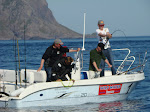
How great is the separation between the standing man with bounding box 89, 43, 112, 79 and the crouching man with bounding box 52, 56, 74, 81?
82 cm

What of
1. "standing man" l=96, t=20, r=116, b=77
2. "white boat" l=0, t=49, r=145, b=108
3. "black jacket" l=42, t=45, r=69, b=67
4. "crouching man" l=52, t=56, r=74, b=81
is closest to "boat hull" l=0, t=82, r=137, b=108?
"white boat" l=0, t=49, r=145, b=108

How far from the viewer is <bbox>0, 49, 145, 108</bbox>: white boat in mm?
9742

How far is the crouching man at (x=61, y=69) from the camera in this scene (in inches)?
400

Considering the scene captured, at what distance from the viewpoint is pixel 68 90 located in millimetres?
10133

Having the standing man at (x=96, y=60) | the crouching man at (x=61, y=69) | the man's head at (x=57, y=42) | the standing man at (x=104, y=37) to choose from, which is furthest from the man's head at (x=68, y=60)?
the standing man at (x=104, y=37)

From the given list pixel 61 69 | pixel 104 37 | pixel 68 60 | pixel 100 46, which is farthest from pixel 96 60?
pixel 61 69

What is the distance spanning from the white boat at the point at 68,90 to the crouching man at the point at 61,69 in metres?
0.32

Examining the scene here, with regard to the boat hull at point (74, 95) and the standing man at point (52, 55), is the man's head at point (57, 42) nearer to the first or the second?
the standing man at point (52, 55)

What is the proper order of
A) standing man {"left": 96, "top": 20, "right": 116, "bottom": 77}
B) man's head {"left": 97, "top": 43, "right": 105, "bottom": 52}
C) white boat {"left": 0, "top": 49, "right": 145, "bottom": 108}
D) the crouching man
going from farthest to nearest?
standing man {"left": 96, "top": 20, "right": 116, "bottom": 77}
man's head {"left": 97, "top": 43, "right": 105, "bottom": 52}
the crouching man
white boat {"left": 0, "top": 49, "right": 145, "bottom": 108}

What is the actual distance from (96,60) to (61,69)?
125 centimetres

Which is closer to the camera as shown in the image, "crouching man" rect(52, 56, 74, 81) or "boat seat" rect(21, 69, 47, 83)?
"crouching man" rect(52, 56, 74, 81)

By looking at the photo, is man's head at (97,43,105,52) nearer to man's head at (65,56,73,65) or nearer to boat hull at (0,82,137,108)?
man's head at (65,56,73,65)

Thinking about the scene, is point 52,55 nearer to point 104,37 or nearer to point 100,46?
point 100,46

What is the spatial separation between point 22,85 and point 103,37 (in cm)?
289
